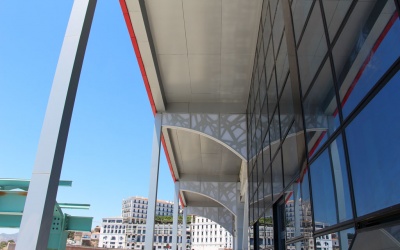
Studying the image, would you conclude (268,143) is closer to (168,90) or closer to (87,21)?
(87,21)

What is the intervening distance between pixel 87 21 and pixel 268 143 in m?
5.73

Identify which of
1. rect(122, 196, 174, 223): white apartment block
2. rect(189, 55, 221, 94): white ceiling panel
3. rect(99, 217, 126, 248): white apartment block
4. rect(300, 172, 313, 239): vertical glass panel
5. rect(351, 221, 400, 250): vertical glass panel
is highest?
rect(122, 196, 174, 223): white apartment block

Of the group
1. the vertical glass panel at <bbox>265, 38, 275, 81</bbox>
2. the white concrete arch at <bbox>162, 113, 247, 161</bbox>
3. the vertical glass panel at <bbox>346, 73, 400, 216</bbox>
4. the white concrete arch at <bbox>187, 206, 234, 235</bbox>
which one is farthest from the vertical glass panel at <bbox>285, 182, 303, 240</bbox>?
the white concrete arch at <bbox>187, 206, 234, 235</bbox>

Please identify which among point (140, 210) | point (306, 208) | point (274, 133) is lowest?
point (306, 208)

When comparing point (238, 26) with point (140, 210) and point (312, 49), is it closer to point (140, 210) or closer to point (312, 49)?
point (312, 49)

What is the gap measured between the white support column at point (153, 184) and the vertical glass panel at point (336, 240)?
10.9 metres

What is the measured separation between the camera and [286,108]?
724cm

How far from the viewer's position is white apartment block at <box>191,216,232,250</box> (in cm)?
13912

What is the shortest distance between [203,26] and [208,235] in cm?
13952

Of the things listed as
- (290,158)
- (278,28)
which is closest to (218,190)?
(278,28)

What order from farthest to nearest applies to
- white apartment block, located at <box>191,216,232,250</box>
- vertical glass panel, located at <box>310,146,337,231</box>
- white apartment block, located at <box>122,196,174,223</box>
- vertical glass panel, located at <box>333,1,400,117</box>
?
white apartment block, located at <box>122,196,174,223</box> → white apartment block, located at <box>191,216,232,250</box> → vertical glass panel, located at <box>310,146,337,231</box> → vertical glass panel, located at <box>333,1,400,117</box>

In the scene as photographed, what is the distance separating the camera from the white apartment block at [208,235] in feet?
456

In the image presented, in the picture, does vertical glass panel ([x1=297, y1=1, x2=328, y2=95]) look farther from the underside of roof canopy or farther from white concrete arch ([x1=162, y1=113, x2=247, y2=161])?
white concrete arch ([x1=162, y1=113, x2=247, y2=161])

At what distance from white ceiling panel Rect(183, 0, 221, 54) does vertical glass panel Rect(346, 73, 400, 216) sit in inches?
305
